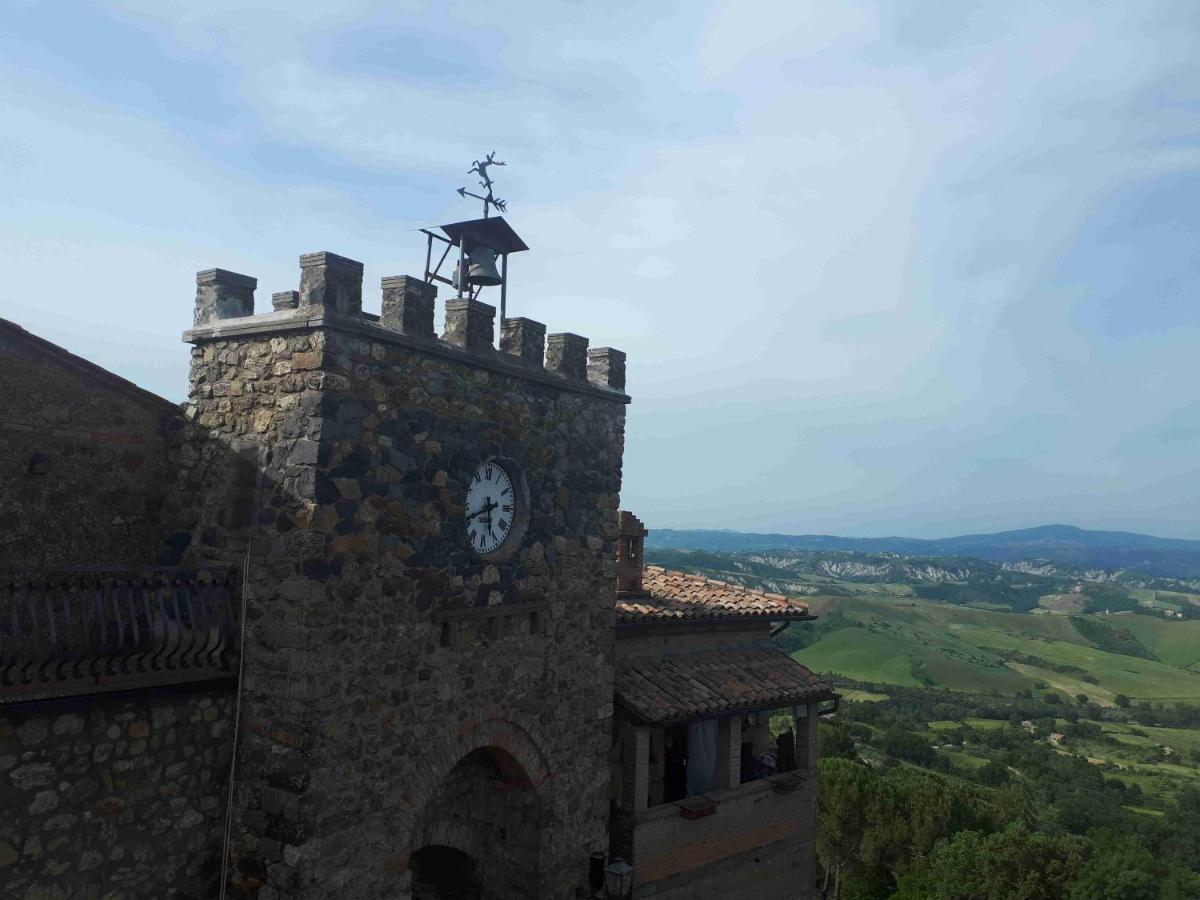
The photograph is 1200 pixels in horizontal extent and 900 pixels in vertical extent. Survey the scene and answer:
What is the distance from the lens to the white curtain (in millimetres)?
14031

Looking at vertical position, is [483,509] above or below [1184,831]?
above

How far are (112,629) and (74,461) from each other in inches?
79.3

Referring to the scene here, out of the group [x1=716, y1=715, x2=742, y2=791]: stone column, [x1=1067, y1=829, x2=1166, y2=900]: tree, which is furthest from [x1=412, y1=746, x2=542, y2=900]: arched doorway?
[x1=1067, y1=829, x2=1166, y2=900]: tree

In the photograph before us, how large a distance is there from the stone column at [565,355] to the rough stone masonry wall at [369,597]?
0.54 m

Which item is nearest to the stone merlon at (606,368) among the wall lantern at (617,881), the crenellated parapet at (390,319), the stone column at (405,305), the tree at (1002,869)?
the crenellated parapet at (390,319)

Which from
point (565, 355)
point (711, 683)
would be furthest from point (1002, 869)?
point (565, 355)

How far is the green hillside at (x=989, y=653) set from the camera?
11062 cm

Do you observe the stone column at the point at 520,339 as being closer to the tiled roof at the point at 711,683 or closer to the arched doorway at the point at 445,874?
the tiled roof at the point at 711,683

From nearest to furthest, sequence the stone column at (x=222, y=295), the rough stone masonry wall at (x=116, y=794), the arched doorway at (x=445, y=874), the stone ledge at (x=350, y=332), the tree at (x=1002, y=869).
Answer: the rough stone masonry wall at (x=116, y=794)
the stone ledge at (x=350, y=332)
the stone column at (x=222, y=295)
the arched doorway at (x=445, y=874)
the tree at (x=1002, y=869)

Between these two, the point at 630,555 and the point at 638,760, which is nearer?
the point at 638,760

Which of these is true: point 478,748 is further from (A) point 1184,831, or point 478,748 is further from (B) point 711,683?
(A) point 1184,831

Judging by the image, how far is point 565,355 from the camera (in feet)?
37.7

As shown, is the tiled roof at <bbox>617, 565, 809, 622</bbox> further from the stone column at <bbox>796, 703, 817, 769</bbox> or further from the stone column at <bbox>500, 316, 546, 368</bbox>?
the stone column at <bbox>500, 316, 546, 368</bbox>

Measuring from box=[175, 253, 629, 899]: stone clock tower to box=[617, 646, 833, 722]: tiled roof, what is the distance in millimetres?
1068
